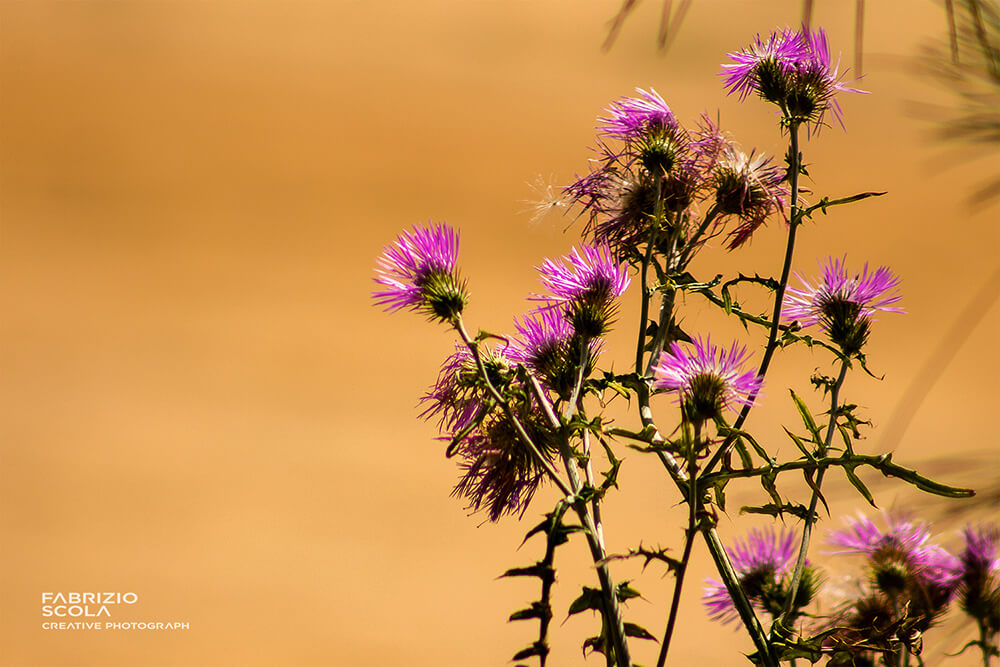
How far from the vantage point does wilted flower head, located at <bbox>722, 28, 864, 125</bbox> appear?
18.0 inches

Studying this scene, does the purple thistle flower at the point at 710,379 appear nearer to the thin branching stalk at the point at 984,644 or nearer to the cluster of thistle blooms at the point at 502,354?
the cluster of thistle blooms at the point at 502,354

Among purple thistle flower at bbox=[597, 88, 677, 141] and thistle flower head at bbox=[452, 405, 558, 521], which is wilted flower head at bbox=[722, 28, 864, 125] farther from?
thistle flower head at bbox=[452, 405, 558, 521]

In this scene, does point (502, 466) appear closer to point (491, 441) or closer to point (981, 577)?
point (491, 441)

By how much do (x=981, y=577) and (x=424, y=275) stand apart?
31 cm

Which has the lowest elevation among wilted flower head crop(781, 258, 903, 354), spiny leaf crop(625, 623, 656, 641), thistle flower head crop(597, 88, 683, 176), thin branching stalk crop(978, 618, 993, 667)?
thin branching stalk crop(978, 618, 993, 667)

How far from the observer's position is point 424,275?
41 cm

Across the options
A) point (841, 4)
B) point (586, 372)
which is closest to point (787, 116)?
point (586, 372)

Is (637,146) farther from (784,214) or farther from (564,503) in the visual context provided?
(564,503)

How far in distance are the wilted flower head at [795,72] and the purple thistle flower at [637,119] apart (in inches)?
1.4

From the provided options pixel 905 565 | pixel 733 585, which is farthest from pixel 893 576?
pixel 733 585

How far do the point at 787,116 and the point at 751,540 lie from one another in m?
0.22

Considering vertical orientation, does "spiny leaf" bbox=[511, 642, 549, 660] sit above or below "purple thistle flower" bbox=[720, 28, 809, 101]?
below

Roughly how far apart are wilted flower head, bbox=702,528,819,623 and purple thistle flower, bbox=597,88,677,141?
0.21 meters

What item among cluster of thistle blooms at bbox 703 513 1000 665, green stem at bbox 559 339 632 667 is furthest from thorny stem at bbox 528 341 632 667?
cluster of thistle blooms at bbox 703 513 1000 665
